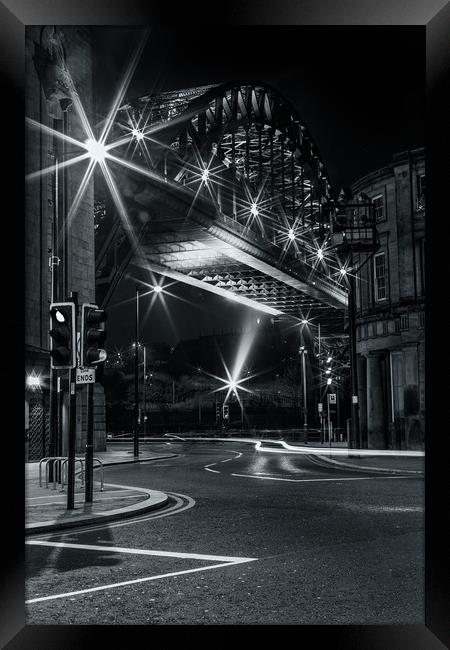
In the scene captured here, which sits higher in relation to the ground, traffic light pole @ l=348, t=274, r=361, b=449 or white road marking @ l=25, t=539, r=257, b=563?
traffic light pole @ l=348, t=274, r=361, b=449

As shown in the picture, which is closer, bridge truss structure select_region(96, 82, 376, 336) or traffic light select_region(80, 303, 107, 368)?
traffic light select_region(80, 303, 107, 368)

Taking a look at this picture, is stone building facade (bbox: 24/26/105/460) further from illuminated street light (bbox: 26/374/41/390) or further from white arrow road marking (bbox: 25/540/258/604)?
white arrow road marking (bbox: 25/540/258/604)

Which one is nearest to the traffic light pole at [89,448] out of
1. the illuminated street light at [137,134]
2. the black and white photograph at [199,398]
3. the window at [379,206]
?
the black and white photograph at [199,398]

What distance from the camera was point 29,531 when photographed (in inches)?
380

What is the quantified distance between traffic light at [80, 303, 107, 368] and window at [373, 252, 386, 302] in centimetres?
2590

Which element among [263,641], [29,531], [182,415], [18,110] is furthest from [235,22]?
[182,415]

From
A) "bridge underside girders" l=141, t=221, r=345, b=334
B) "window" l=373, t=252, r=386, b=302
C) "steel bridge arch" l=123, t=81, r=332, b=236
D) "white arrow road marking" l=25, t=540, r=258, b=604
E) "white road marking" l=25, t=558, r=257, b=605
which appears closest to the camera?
"white road marking" l=25, t=558, r=257, b=605

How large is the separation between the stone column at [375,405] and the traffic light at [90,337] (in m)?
25.0

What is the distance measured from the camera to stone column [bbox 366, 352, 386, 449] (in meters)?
34.7

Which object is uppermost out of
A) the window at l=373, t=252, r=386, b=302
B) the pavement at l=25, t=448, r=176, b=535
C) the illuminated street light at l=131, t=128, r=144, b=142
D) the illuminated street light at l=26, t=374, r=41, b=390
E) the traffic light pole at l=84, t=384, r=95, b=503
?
the illuminated street light at l=131, t=128, r=144, b=142

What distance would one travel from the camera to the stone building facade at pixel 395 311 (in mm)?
32438

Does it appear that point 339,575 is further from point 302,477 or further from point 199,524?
point 302,477

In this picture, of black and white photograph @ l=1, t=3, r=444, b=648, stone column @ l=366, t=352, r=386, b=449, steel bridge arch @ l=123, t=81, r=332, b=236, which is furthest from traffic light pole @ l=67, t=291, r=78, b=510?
steel bridge arch @ l=123, t=81, r=332, b=236
